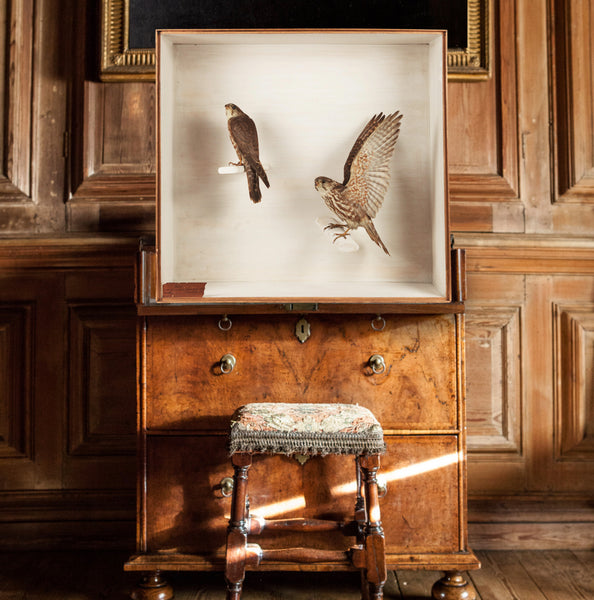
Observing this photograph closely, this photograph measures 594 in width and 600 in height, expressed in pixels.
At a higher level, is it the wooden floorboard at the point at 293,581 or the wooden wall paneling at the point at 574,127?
the wooden wall paneling at the point at 574,127

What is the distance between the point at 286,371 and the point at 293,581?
714 millimetres

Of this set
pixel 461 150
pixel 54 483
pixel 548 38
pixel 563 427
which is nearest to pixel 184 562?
pixel 54 483

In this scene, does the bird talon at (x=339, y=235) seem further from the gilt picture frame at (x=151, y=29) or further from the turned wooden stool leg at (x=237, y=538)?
the gilt picture frame at (x=151, y=29)

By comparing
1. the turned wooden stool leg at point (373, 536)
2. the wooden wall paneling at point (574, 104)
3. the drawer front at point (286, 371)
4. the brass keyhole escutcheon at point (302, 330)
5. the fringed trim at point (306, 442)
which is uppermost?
the wooden wall paneling at point (574, 104)

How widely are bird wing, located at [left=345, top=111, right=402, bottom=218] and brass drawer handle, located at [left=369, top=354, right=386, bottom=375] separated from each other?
421 mm

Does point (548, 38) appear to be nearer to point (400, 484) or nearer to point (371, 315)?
point (371, 315)

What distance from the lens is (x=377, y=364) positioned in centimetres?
156

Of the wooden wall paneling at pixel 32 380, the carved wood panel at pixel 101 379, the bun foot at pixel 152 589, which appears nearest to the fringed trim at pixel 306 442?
the bun foot at pixel 152 589

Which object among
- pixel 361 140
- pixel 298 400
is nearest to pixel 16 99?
pixel 361 140

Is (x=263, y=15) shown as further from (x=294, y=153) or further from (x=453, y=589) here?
(x=453, y=589)

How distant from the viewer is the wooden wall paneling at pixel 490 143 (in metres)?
2.08

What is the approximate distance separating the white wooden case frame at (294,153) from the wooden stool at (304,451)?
386mm

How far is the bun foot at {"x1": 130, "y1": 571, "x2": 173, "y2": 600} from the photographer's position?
5.23 ft

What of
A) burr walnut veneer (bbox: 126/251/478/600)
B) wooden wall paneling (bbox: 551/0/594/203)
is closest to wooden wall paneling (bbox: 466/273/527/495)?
wooden wall paneling (bbox: 551/0/594/203)
